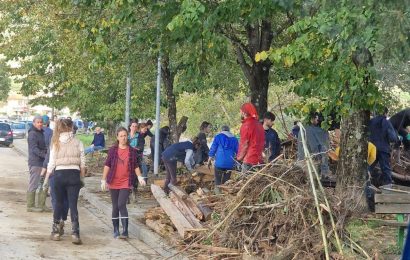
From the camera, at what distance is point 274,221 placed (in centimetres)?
827

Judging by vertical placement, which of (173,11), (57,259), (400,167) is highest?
(173,11)

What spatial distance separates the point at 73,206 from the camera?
10.5m

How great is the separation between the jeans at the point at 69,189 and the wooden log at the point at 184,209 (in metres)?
1.63

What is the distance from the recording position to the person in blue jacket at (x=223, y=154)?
12789 mm

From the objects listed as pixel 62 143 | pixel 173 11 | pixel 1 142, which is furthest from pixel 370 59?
pixel 1 142

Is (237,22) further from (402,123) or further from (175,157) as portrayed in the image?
(402,123)

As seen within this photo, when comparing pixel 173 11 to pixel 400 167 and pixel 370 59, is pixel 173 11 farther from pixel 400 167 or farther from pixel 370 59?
pixel 400 167

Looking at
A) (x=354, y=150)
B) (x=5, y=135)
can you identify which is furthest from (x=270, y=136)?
(x=5, y=135)

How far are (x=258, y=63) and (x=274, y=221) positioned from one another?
7645 mm

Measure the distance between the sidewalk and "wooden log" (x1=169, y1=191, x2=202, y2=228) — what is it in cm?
49

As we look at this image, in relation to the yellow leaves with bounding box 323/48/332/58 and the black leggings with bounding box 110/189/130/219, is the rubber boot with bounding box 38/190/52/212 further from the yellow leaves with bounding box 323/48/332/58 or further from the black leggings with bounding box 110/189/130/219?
the yellow leaves with bounding box 323/48/332/58

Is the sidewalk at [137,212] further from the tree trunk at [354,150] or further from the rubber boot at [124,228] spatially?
the tree trunk at [354,150]

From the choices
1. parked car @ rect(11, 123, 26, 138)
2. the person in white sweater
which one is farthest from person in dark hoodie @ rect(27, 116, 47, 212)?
parked car @ rect(11, 123, 26, 138)

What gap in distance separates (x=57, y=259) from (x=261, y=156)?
397cm
